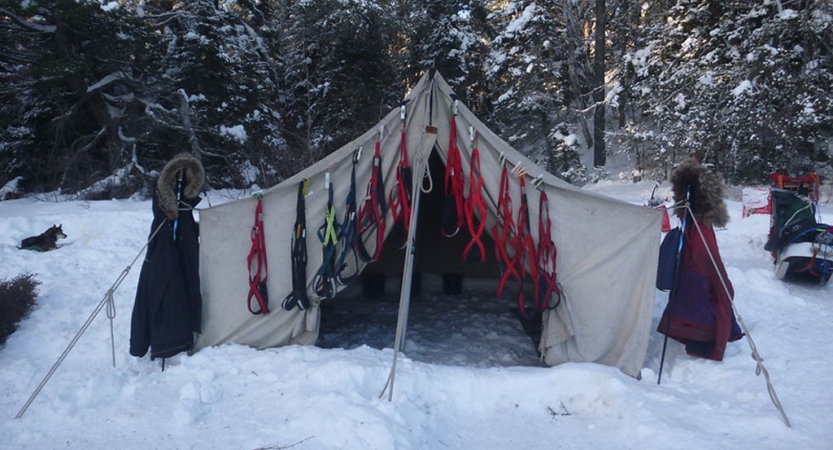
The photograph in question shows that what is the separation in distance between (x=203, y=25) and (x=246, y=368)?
13.1 m

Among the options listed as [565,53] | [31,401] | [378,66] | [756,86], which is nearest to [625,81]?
[565,53]

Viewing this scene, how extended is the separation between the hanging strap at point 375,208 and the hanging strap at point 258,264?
28.4 inches

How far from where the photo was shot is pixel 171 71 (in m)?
13.7

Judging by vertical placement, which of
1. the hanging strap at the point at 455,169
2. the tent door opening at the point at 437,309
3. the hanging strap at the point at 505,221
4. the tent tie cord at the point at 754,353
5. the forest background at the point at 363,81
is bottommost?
the tent door opening at the point at 437,309

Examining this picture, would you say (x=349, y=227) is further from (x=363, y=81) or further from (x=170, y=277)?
(x=363, y=81)

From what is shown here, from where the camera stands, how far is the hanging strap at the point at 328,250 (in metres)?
3.80

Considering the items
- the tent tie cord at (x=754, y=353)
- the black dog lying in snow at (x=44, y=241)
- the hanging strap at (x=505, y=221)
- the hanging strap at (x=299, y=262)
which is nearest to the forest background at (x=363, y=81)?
the black dog lying in snow at (x=44, y=241)

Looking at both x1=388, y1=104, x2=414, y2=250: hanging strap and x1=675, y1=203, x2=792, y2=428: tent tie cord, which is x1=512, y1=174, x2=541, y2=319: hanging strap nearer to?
x1=388, y1=104, x2=414, y2=250: hanging strap

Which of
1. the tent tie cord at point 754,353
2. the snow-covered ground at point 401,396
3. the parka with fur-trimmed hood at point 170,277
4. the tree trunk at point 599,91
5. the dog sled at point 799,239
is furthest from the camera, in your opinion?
the tree trunk at point 599,91

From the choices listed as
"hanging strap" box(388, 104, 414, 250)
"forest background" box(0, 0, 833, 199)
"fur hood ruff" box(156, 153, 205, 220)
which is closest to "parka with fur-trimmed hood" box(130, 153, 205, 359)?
"fur hood ruff" box(156, 153, 205, 220)

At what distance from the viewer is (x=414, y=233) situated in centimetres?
379

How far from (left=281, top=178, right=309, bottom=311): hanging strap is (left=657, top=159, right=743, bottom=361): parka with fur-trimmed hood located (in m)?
2.64

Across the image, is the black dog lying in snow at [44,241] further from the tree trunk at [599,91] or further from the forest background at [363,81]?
the tree trunk at [599,91]

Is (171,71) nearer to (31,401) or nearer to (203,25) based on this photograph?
(203,25)
